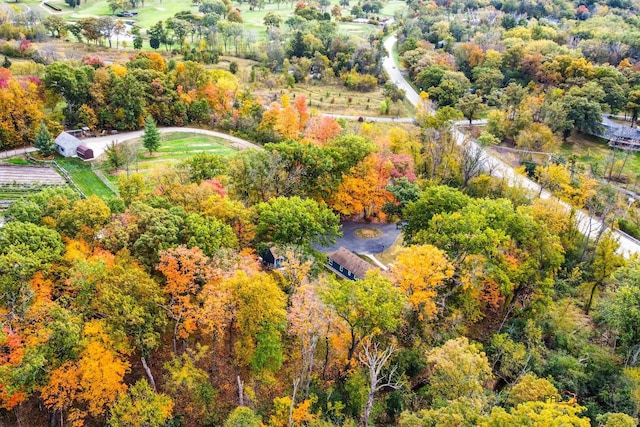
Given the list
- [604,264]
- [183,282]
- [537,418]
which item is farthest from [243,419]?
[604,264]

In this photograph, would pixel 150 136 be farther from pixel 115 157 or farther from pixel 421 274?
pixel 421 274

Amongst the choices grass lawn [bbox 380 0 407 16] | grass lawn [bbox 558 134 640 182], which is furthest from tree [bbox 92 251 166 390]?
grass lawn [bbox 380 0 407 16]

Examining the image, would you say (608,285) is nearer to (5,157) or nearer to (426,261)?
(426,261)

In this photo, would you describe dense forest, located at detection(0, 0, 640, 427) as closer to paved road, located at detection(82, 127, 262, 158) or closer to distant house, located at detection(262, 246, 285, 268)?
paved road, located at detection(82, 127, 262, 158)

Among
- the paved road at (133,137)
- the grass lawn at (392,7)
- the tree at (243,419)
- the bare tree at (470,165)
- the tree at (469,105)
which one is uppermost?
the grass lawn at (392,7)

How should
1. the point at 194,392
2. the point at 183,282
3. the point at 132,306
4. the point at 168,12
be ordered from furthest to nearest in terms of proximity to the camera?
1. the point at 168,12
2. the point at 183,282
3. the point at 194,392
4. the point at 132,306

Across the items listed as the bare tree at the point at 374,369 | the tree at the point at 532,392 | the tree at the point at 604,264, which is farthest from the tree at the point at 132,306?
the tree at the point at 604,264

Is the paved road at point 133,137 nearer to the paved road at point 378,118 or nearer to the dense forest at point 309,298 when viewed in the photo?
the dense forest at point 309,298
